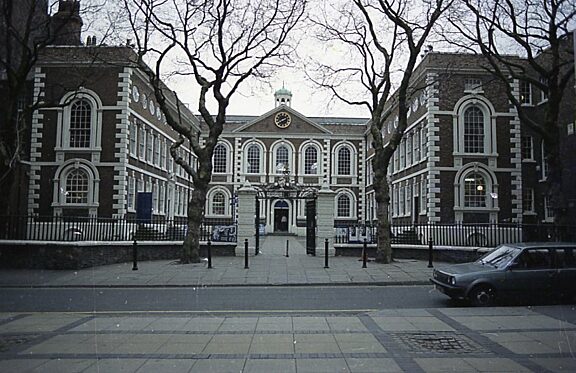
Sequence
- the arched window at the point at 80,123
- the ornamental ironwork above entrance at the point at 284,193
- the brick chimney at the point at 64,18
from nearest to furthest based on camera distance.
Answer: the brick chimney at the point at 64,18
the ornamental ironwork above entrance at the point at 284,193
the arched window at the point at 80,123

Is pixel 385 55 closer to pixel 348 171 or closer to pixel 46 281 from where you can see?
pixel 46 281

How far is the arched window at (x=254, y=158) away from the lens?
59438 mm

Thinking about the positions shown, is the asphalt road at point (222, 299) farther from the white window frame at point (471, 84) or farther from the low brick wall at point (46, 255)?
the white window frame at point (471, 84)

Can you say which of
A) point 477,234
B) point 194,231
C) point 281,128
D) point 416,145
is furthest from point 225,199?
point 477,234

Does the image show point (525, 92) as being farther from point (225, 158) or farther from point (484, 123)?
point (225, 158)

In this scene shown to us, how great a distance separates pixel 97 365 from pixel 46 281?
10.9 meters

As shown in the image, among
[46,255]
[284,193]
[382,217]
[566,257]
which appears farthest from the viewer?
[284,193]

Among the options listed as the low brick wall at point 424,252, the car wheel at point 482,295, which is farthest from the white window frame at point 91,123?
the car wheel at point 482,295

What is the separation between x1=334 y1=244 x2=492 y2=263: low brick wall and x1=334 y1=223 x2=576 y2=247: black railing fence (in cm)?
71

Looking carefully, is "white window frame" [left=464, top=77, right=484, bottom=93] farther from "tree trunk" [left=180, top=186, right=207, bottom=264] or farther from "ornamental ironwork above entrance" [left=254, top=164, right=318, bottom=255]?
"tree trunk" [left=180, top=186, right=207, bottom=264]

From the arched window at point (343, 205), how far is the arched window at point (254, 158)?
379 inches

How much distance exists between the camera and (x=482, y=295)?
1230 centimetres

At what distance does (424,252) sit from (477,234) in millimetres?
2395

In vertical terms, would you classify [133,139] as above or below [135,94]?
below
